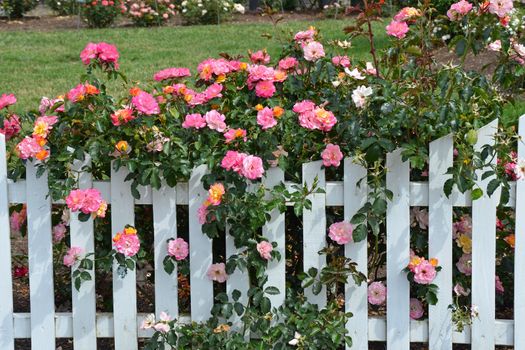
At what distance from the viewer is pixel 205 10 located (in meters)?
15.0

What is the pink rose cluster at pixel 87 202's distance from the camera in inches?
123

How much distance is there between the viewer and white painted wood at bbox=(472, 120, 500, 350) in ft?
10.4

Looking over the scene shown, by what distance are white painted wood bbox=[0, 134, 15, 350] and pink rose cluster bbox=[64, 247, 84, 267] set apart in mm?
218

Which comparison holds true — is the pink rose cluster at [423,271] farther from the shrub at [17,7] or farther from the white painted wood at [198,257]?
the shrub at [17,7]

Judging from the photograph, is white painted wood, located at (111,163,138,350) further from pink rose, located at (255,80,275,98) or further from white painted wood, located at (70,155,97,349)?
pink rose, located at (255,80,275,98)

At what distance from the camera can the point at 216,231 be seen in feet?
10.4

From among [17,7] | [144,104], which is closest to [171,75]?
[144,104]

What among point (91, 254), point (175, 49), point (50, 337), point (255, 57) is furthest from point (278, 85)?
point (175, 49)

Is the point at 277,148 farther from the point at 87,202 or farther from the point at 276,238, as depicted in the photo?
the point at 87,202

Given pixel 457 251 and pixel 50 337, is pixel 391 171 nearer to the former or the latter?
pixel 457 251

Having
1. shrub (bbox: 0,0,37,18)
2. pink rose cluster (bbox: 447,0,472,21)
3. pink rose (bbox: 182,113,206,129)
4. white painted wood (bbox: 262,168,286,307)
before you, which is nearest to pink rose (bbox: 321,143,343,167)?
white painted wood (bbox: 262,168,286,307)

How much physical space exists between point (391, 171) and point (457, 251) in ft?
1.41

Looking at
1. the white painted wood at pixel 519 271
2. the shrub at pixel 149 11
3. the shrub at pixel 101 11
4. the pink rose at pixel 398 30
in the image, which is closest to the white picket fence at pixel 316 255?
the white painted wood at pixel 519 271

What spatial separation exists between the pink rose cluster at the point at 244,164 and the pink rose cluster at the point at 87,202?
1.41ft
